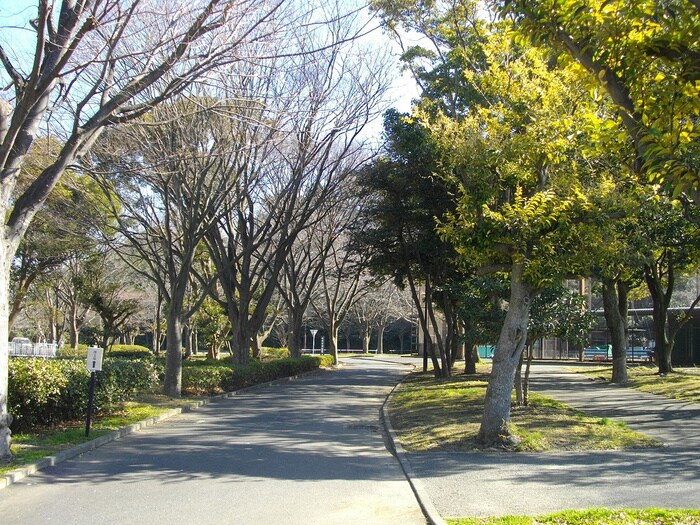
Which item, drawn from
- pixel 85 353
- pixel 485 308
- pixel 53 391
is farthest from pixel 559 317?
pixel 85 353

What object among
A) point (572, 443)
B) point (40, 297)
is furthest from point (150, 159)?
point (40, 297)

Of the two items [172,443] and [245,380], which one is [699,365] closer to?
[245,380]

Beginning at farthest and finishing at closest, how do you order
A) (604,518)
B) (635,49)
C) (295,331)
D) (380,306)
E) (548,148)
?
(380,306) → (295,331) → (548,148) → (604,518) → (635,49)

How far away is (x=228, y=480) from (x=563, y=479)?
4.26 metres

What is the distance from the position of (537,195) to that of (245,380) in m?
15.6

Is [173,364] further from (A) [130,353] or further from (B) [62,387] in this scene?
(A) [130,353]

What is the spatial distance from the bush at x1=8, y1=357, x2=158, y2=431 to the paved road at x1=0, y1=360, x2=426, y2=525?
1322 mm

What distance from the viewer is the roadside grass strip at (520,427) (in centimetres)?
1091

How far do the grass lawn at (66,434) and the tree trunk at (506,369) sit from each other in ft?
21.9

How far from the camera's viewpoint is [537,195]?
34.1 feet

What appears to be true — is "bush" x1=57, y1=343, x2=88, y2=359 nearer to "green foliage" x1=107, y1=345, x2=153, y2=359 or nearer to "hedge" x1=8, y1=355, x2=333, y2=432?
"green foliage" x1=107, y1=345, x2=153, y2=359

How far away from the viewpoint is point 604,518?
645 cm

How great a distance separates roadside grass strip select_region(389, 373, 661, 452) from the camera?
1091cm

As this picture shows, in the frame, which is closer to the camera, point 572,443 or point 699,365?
point 572,443
